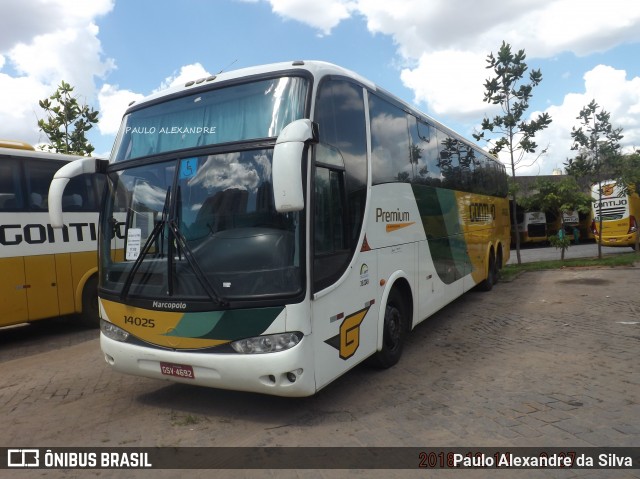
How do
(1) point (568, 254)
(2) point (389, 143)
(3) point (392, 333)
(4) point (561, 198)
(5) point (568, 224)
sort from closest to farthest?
(3) point (392, 333) → (2) point (389, 143) → (4) point (561, 198) → (1) point (568, 254) → (5) point (568, 224)

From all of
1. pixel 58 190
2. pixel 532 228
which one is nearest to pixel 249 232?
pixel 58 190

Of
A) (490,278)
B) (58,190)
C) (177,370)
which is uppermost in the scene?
(58,190)

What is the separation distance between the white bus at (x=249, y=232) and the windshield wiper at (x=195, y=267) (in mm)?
11

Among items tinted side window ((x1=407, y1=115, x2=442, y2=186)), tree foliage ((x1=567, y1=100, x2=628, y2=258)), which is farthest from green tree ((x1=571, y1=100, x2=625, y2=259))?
tinted side window ((x1=407, y1=115, x2=442, y2=186))

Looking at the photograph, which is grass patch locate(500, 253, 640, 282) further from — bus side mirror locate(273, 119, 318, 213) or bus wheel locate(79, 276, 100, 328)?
bus side mirror locate(273, 119, 318, 213)

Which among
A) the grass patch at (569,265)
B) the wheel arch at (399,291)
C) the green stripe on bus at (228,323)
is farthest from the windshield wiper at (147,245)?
the grass patch at (569,265)

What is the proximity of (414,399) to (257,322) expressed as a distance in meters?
1.95

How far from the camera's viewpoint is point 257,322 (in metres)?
4.01

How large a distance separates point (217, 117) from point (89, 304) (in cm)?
614

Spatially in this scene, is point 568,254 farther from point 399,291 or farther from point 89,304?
point 89,304

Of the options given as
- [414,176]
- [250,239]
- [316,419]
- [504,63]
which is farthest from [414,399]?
[504,63]

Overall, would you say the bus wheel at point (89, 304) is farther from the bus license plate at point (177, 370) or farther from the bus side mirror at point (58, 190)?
the bus license plate at point (177, 370)

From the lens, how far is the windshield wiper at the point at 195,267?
4.06 meters

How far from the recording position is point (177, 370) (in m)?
4.36
